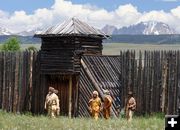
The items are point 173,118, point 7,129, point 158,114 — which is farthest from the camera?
point 158,114

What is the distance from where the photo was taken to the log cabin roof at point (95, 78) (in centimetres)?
1925

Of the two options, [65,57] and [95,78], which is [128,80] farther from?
[65,57]

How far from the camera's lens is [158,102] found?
17.3 m

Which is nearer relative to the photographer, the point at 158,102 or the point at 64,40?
the point at 158,102

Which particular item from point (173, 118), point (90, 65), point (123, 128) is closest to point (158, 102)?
point (90, 65)

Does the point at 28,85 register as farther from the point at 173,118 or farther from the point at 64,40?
the point at 173,118

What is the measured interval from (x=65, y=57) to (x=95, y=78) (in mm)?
1576

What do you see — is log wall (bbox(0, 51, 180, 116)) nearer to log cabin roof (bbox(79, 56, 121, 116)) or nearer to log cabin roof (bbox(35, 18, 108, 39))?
log cabin roof (bbox(79, 56, 121, 116))

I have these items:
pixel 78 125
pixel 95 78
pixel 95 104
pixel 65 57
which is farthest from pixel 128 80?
pixel 78 125

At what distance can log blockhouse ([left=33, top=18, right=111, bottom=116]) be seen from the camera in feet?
65.3

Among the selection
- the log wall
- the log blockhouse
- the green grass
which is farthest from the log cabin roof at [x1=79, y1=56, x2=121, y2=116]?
the green grass

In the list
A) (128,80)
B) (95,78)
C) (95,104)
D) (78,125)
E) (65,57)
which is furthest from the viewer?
(65,57)

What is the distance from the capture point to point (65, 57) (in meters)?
20.1

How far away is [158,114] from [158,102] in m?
0.49
